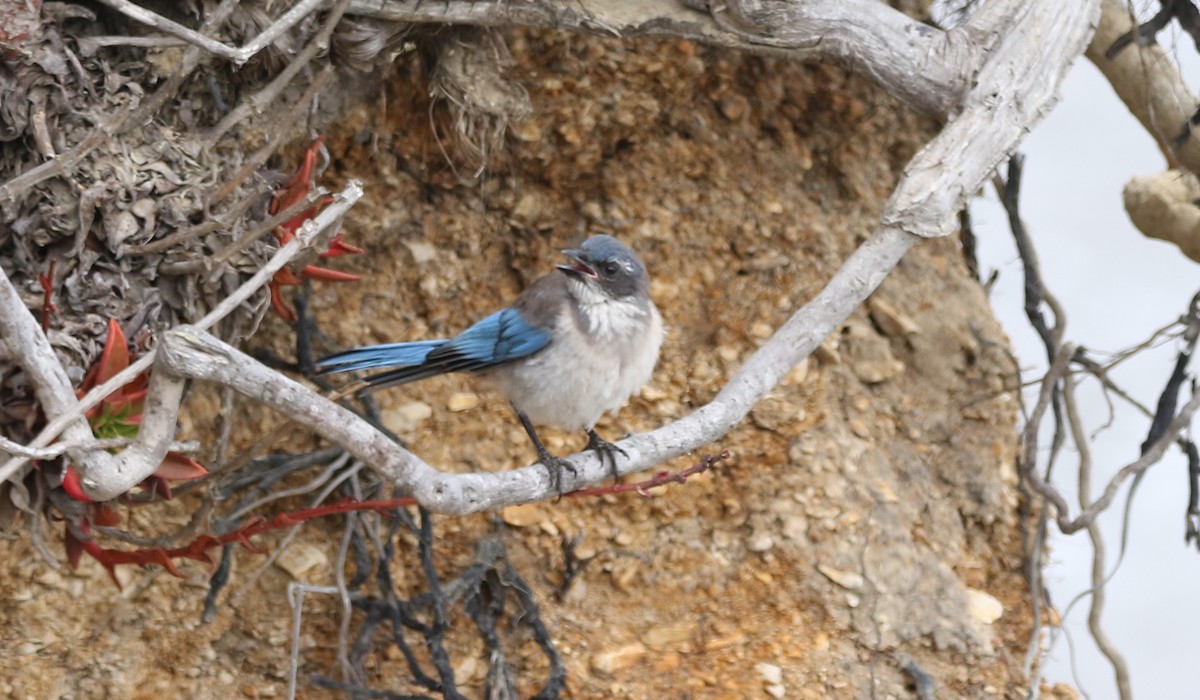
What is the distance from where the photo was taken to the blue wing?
10.9ft

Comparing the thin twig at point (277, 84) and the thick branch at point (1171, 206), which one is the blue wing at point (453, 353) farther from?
the thick branch at point (1171, 206)

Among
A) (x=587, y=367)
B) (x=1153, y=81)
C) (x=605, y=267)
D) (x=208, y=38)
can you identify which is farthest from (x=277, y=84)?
(x=1153, y=81)

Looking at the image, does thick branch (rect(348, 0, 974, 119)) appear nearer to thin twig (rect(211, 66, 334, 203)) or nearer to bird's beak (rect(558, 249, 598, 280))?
thin twig (rect(211, 66, 334, 203))

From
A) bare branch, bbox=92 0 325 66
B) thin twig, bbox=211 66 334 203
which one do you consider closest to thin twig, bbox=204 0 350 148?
thin twig, bbox=211 66 334 203

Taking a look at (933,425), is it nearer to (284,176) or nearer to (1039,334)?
(1039,334)

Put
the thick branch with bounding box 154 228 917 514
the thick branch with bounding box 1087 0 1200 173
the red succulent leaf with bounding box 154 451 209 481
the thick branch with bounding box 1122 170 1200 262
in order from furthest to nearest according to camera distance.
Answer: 1. the thick branch with bounding box 1122 170 1200 262
2. the thick branch with bounding box 1087 0 1200 173
3. the red succulent leaf with bounding box 154 451 209 481
4. the thick branch with bounding box 154 228 917 514

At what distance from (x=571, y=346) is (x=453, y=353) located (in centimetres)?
30

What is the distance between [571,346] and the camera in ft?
11.6

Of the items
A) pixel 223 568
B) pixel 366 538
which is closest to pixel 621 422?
pixel 366 538

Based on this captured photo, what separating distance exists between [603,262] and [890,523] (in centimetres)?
138

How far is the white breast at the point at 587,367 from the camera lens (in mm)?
3518

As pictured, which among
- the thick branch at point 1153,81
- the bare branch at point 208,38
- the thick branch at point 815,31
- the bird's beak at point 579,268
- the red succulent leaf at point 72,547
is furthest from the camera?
the thick branch at point 1153,81

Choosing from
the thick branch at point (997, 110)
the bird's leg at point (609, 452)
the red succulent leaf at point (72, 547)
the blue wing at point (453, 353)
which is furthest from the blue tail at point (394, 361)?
the thick branch at point (997, 110)

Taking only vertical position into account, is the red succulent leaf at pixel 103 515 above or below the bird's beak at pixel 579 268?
below
